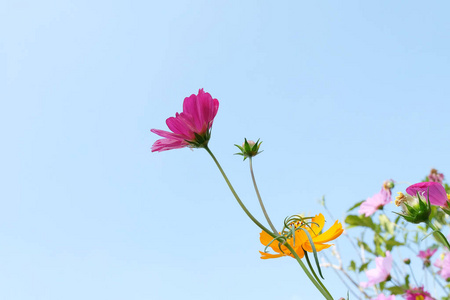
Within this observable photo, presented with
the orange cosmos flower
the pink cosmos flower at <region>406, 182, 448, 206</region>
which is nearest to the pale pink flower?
the pink cosmos flower at <region>406, 182, 448, 206</region>

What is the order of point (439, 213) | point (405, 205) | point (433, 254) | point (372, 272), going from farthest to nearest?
point (433, 254)
point (372, 272)
point (439, 213)
point (405, 205)

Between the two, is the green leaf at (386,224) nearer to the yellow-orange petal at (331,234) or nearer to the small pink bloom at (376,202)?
the small pink bloom at (376,202)

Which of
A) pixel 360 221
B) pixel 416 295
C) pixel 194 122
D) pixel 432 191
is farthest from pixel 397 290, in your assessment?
pixel 194 122

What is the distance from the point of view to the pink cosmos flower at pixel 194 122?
0.49 m

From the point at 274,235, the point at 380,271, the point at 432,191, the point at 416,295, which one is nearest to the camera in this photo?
the point at 274,235

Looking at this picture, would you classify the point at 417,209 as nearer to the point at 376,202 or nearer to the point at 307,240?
the point at 307,240

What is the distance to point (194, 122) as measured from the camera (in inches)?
19.5

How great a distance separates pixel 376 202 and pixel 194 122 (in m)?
1.15

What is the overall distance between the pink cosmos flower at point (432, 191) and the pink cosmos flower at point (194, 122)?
243 millimetres

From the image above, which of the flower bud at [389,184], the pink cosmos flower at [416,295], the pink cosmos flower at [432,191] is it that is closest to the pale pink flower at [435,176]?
the flower bud at [389,184]

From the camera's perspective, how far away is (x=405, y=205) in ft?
1.53

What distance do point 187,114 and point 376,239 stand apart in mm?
1330

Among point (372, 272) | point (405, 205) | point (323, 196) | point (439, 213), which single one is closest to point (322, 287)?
point (405, 205)

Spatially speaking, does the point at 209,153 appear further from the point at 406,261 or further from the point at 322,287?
the point at 406,261
